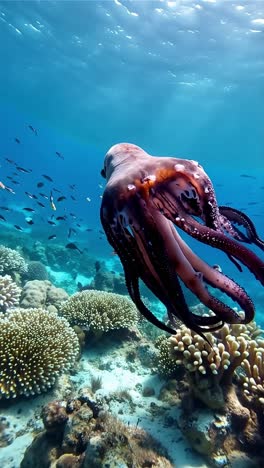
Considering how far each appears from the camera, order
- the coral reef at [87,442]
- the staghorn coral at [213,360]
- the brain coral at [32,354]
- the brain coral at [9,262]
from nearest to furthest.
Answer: the coral reef at [87,442], the staghorn coral at [213,360], the brain coral at [32,354], the brain coral at [9,262]

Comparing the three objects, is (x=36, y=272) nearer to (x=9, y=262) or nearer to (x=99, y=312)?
(x=9, y=262)

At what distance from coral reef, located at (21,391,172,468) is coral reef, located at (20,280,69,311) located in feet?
15.7

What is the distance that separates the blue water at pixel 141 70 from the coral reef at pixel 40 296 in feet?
22.8

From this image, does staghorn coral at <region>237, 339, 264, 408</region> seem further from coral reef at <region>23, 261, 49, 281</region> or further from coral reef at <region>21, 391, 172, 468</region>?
coral reef at <region>23, 261, 49, 281</region>

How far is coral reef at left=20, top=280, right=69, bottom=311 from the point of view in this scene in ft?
32.8

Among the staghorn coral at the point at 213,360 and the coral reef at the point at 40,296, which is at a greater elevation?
the coral reef at the point at 40,296

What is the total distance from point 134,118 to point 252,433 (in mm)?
54749

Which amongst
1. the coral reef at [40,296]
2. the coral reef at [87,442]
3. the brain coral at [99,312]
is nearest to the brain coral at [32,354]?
the brain coral at [99,312]

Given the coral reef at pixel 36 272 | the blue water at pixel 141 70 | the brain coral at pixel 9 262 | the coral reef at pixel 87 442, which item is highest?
the blue water at pixel 141 70

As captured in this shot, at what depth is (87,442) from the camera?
4.28 metres

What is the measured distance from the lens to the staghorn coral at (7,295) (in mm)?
9242

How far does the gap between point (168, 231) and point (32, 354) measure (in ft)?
17.9

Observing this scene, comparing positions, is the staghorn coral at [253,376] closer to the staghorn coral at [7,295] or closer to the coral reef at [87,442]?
the coral reef at [87,442]

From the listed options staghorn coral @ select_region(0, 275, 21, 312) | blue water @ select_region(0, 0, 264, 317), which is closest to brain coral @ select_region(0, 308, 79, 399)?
staghorn coral @ select_region(0, 275, 21, 312)
